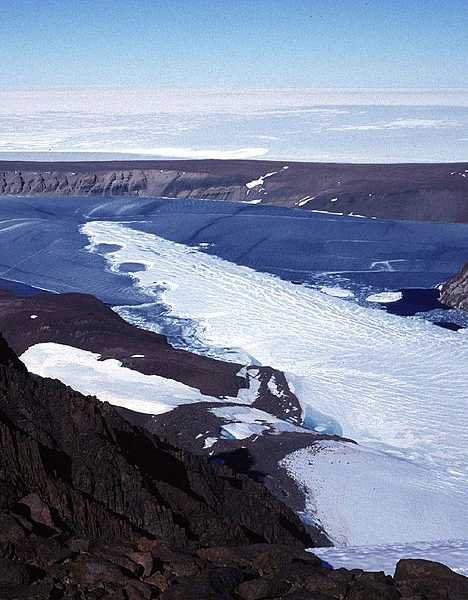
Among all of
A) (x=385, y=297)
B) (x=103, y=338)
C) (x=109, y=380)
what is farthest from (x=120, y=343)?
(x=385, y=297)

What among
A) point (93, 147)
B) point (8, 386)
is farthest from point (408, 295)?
point (93, 147)

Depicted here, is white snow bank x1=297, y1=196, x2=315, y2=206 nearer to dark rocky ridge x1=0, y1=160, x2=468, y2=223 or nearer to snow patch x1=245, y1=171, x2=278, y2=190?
dark rocky ridge x1=0, y1=160, x2=468, y2=223

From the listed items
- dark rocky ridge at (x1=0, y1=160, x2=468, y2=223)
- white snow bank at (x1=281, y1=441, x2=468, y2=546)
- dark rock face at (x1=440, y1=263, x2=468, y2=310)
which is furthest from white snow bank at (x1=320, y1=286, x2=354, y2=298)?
dark rocky ridge at (x1=0, y1=160, x2=468, y2=223)

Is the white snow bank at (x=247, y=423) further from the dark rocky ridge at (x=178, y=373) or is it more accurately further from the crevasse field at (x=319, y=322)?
the crevasse field at (x=319, y=322)

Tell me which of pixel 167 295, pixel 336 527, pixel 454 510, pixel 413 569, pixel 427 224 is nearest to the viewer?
pixel 413 569

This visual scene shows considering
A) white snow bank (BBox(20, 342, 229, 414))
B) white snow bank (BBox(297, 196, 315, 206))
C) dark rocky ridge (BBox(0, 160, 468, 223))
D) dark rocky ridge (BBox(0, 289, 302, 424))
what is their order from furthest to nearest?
1. white snow bank (BBox(297, 196, 315, 206))
2. dark rocky ridge (BBox(0, 160, 468, 223))
3. dark rocky ridge (BBox(0, 289, 302, 424))
4. white snow bank (BBox(20, 342, 229, 414))

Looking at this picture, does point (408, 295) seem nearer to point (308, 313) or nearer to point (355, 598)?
point (308, 313)

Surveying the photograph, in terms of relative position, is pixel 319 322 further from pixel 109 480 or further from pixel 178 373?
pixel 109 480

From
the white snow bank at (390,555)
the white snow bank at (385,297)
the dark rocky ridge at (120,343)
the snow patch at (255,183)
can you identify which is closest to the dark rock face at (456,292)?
the white snow bank at (385,297)
